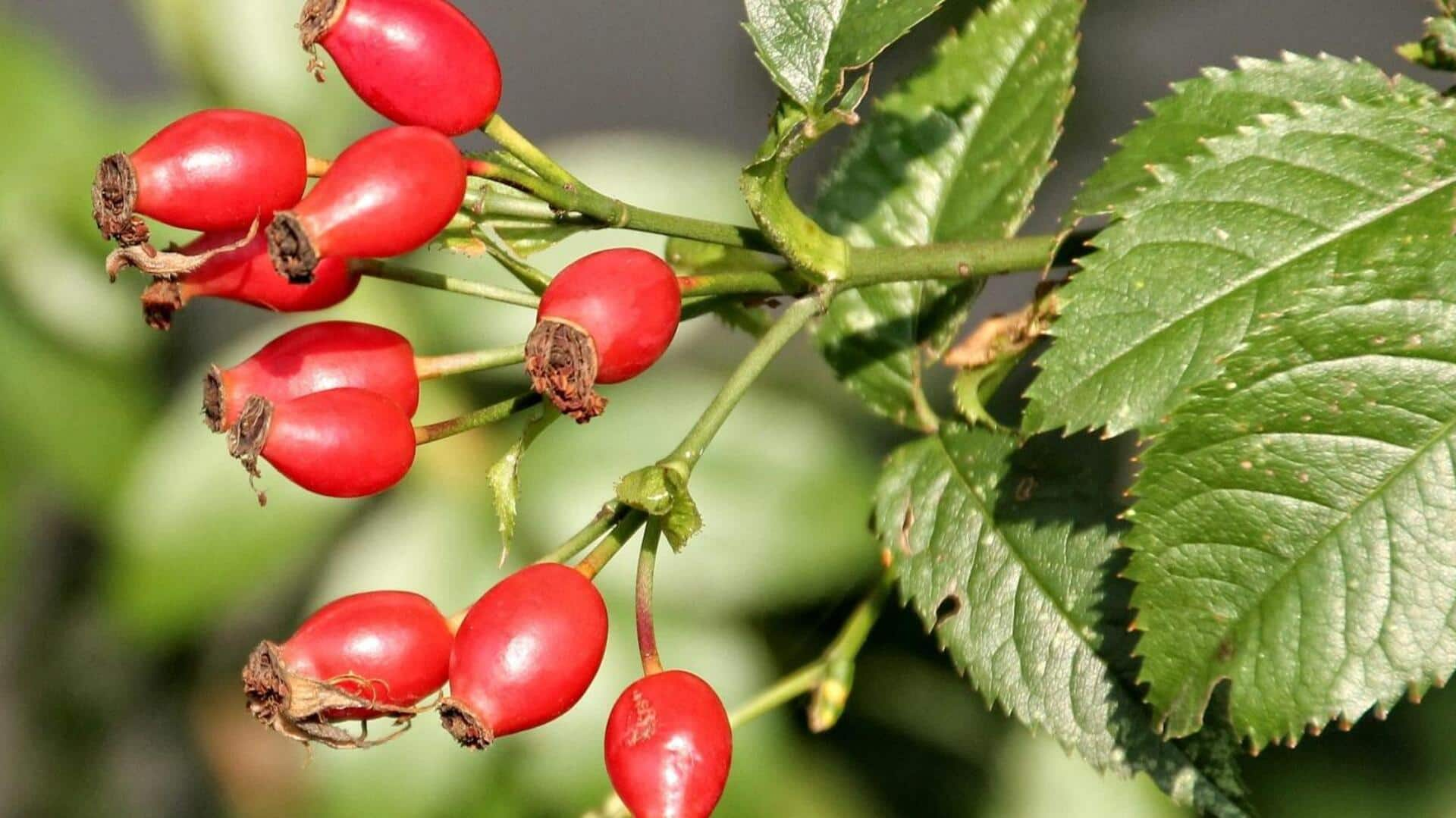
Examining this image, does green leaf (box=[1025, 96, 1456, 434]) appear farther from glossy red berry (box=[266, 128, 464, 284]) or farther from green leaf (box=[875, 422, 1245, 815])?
glossy red berry (box=[266, 128, 464, 284])

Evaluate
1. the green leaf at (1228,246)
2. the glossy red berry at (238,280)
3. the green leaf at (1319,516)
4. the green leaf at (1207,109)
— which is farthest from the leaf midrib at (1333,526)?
the glossy red berry at (238,280)

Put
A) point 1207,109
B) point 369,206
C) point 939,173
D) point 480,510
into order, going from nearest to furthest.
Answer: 1. point 369,206
2. point 1207,109
3. point 939,173
4. point 480,510

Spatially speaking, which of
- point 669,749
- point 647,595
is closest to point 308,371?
point 647,595

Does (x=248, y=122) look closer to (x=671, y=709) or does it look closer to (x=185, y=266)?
(x=185, y=266)

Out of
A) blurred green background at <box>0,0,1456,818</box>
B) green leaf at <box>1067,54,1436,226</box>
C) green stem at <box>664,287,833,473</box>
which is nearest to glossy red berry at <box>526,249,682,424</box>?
green stem at <box>664,287,833,473</box>

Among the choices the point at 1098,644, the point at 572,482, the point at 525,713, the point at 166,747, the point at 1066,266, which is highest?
the point at 1066,266

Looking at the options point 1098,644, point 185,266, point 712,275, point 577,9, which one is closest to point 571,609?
point 712,275

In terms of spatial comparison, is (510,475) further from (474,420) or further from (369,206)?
(369,206)
